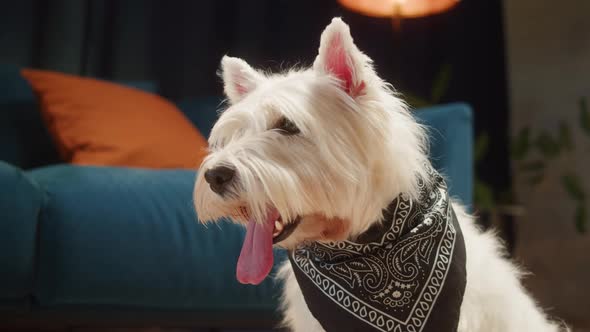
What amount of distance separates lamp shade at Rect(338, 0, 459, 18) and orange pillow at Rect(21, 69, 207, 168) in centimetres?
96

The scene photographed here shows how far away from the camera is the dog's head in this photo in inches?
36.1

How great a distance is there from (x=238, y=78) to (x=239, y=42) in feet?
6.14

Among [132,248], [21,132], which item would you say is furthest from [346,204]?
[21,132]

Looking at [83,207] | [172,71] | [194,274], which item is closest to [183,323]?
[194,274]

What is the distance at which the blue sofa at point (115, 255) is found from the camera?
1.35 meters

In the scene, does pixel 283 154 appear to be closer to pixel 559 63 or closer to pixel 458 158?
pixel 458 158

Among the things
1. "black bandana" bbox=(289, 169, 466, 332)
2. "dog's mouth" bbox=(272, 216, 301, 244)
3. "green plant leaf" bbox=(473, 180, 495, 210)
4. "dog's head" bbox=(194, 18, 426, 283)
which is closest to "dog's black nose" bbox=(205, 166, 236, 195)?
"dog's head" bbox=(194, 18, 426, 283)

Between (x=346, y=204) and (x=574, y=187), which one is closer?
(x=346, y=204)

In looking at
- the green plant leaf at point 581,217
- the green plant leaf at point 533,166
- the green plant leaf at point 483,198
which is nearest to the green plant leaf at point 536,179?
the green plant leaf at point 533,166

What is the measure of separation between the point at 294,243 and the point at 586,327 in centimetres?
226

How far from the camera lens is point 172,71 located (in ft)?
9.63

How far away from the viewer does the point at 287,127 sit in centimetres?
99

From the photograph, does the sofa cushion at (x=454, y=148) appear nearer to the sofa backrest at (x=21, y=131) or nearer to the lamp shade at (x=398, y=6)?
the lamp shade at (x=398, y=6)

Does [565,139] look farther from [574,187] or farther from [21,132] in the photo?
[21,132]
